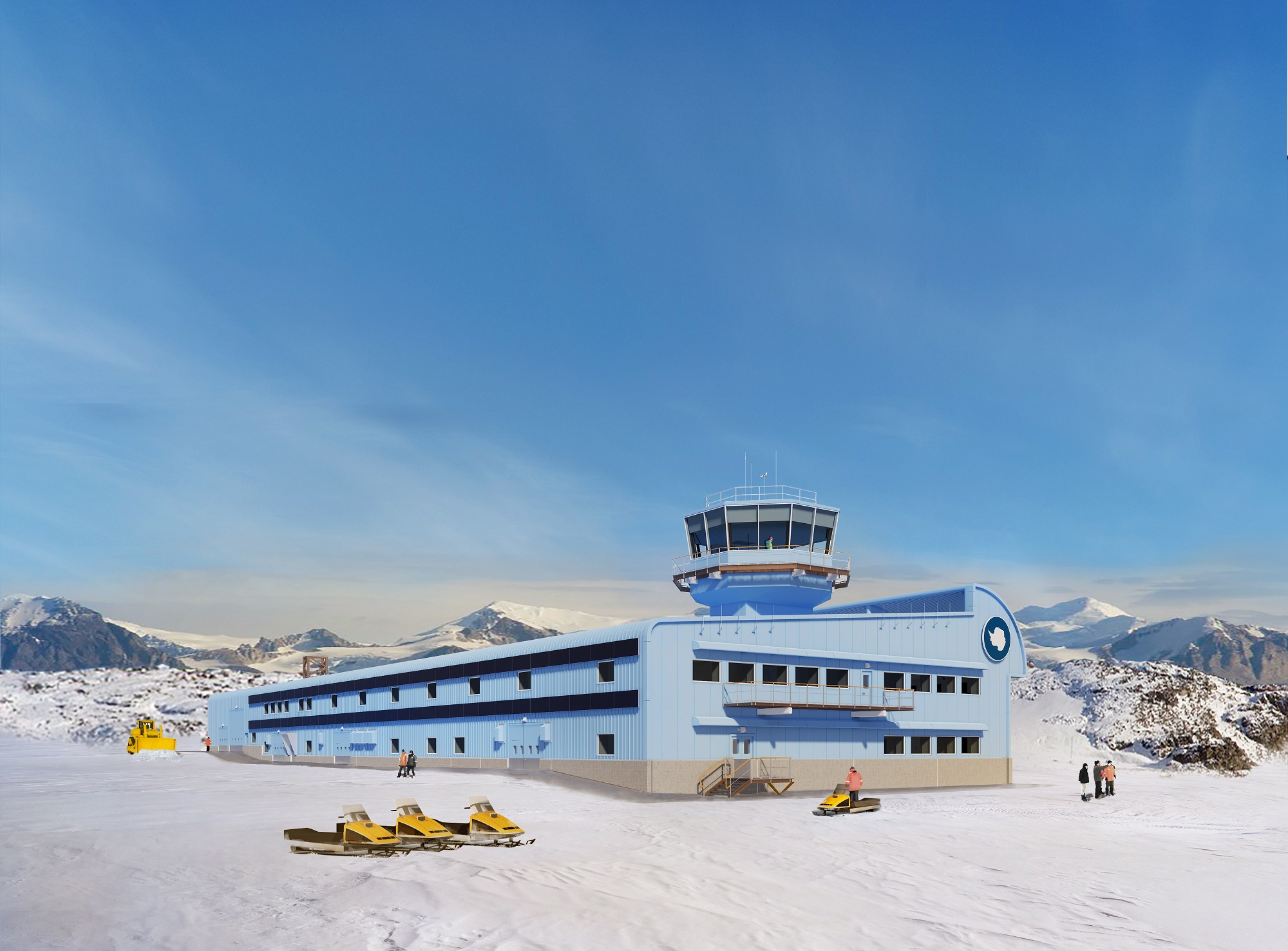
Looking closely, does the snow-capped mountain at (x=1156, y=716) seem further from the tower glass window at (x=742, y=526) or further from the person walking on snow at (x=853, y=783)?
the person walking on snow at (x=853, y=783)

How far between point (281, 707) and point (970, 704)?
2213 inches

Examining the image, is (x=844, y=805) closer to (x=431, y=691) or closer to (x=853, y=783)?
(x=853, y=783)

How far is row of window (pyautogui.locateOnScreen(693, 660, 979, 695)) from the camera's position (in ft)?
154

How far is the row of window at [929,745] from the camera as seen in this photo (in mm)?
52438

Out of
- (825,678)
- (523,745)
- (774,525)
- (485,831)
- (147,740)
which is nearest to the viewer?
(485,831)

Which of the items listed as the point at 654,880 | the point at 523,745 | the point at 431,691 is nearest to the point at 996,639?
the point at 523,745

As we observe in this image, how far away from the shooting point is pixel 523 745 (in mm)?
52938

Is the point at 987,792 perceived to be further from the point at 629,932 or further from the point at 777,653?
the point at 629,932

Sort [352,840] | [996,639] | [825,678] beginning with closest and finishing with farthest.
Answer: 1. [352,840]
2. [825,678]
3. [996,639]

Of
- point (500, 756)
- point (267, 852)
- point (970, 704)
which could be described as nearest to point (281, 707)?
point (500, 756)

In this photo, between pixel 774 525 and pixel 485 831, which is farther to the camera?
pixel 774 525

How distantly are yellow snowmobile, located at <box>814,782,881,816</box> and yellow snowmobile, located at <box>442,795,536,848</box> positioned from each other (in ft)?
43.1

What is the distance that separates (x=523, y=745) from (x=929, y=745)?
21.8 m

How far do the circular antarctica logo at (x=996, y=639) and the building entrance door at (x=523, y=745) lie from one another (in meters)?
26.0
